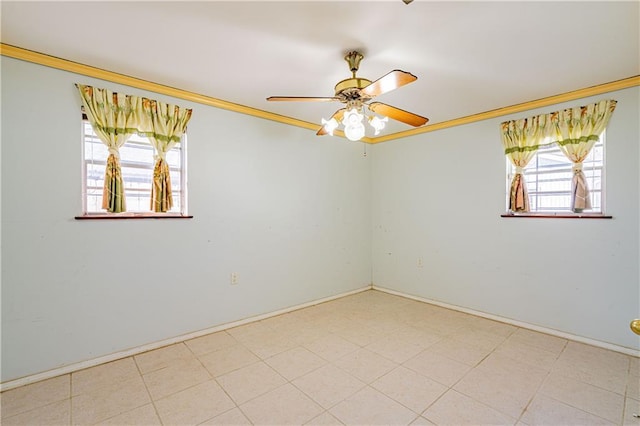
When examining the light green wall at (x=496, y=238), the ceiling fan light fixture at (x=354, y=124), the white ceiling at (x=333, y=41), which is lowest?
the light green wall at (x=496, y=238)

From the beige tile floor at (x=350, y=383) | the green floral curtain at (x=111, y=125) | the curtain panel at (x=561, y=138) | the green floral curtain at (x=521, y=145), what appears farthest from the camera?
the green floral curtain at (x=521, y=145)

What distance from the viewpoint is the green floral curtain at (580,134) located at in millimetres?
2686

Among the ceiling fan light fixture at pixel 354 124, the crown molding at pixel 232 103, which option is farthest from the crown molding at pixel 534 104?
the ceiling fan light fixture at pixel 354 124

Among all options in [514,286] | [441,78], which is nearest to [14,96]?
[441,78]

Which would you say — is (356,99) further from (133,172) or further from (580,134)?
(580,134)

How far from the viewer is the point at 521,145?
3160mm

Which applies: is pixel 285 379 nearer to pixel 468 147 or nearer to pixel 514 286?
pixel 514 286

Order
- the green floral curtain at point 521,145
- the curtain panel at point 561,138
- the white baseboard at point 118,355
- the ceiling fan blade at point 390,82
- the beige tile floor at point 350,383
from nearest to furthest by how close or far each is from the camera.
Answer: the ceiling fan blade at point 390,82 → the beige tile floor at point 350,383 → the white baseboard at point 118,355 → the curtain panel at point 561,138 → the green floral curtain at point 521,145

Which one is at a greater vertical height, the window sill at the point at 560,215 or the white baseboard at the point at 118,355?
the window sill at the point at 560,215

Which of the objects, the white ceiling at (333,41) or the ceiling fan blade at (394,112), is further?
the ceiling fan blade at (394,112)

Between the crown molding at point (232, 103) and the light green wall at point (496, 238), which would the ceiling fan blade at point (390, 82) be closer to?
the crown molding at point (232, 103)

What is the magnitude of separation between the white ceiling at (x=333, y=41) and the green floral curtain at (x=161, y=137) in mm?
252

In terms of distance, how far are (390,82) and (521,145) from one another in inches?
88.3

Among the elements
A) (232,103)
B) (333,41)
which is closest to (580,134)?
(333,41)
